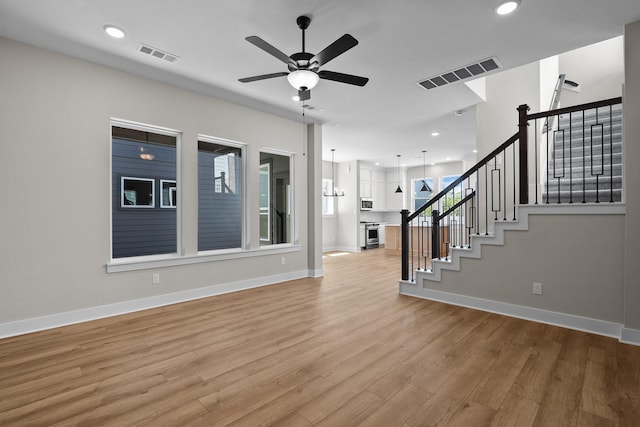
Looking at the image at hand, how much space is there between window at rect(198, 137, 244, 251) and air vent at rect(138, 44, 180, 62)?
132cm

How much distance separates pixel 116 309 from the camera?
3.81 m

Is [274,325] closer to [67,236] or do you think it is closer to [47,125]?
[67,236]

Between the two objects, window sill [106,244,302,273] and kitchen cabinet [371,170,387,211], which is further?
kitchen cabinet [371,170,387,211]

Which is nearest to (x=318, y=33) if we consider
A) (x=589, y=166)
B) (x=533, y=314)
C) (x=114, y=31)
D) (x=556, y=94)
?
(x=114, y=31)

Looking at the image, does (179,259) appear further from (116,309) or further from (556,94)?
(556,94)

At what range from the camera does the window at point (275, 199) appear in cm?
565

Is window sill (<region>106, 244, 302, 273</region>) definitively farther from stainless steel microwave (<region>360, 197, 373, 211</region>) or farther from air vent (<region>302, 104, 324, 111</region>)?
stainless steel microwave (<region>360, 197, 373, 211</region>)

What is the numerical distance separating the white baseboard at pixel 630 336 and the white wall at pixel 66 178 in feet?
→ 16.5

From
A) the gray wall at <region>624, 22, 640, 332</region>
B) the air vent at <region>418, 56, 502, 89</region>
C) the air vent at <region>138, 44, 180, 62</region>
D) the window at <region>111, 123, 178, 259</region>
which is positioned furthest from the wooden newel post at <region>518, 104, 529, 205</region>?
the window at <region>111, 123, 178, 259</region>

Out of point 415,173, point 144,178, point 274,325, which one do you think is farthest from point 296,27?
point 415,173

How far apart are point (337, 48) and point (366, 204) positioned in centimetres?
873

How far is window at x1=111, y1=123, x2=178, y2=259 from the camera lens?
4.04 m

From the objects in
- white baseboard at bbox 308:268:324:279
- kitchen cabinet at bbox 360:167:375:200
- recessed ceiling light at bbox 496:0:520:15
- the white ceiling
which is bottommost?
white baseboard at bbox 308:268:324:279

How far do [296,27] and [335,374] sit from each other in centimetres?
315
